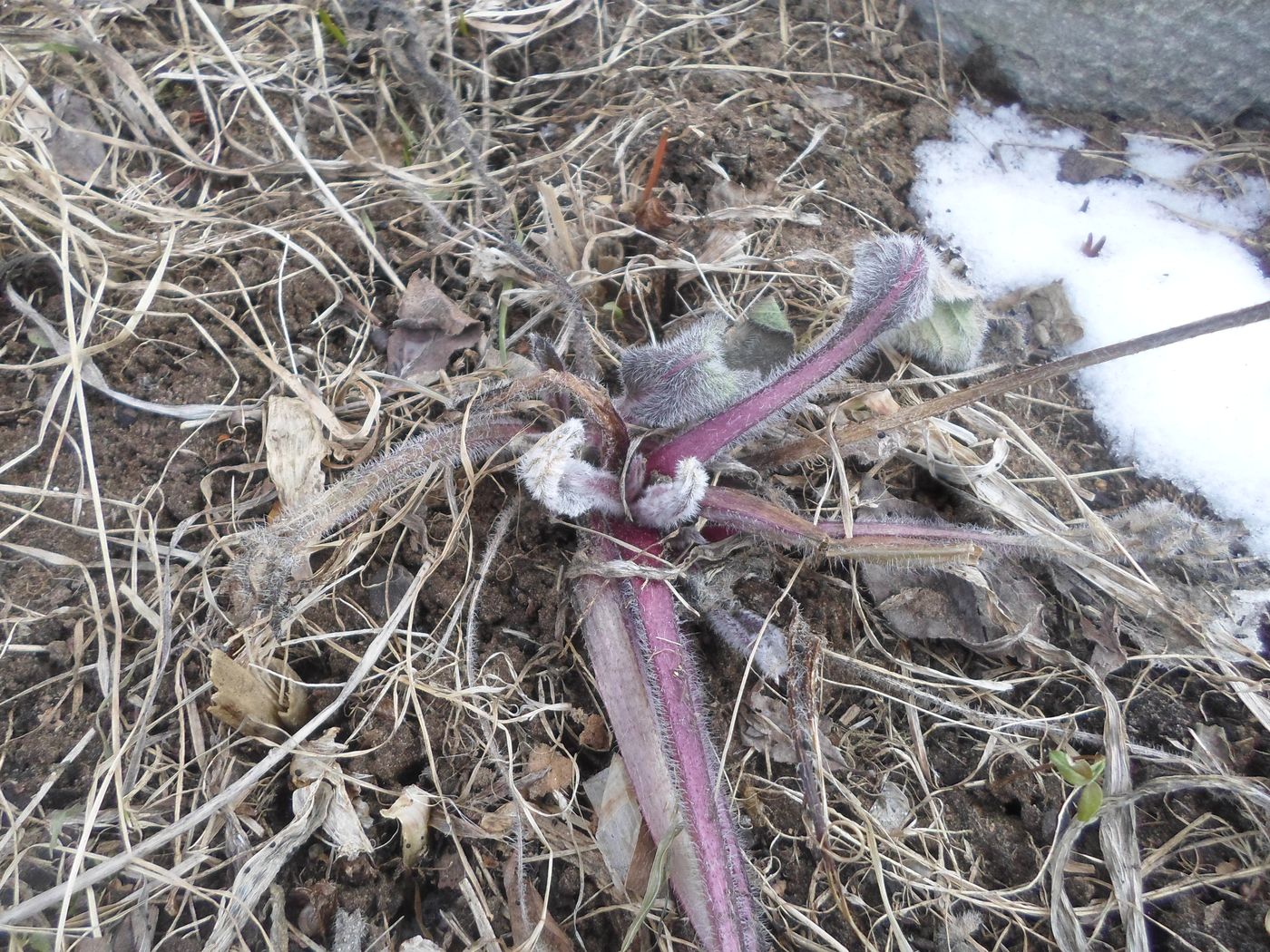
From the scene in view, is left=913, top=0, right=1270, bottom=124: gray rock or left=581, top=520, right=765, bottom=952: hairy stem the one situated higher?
left=913, top=0, right=1270, bottom=124: gray rock

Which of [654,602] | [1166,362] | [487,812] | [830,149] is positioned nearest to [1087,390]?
[1166,362]

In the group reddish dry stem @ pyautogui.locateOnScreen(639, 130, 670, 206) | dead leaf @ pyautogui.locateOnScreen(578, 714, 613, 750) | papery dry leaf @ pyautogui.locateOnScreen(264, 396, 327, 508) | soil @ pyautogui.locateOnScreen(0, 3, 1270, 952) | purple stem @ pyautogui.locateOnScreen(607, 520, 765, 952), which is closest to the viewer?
purple stem @ pyautogui.locateOnScreen(607, 520, 765, 952)

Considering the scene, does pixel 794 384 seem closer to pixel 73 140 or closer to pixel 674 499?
pixel 674 499

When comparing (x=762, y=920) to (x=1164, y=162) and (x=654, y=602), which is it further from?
(x=1164, y=162)

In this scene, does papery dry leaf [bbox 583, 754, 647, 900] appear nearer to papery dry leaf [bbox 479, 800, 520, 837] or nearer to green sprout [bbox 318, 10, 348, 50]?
papery dry leaf [bbox 479, 800, 520, 837]

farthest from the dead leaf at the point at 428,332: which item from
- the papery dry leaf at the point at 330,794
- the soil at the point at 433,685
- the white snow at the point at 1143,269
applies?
the white snow at the point at 1143,269

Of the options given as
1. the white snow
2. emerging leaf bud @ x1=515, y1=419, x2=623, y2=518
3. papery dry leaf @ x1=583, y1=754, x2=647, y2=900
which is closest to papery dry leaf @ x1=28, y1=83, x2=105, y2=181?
emerging leaf bud @ x1=515, y1=419, x2=623, y2=518
